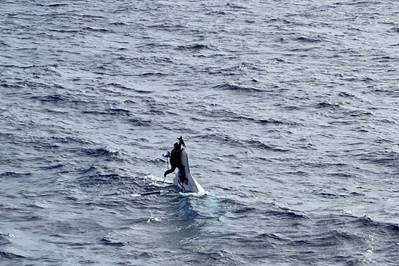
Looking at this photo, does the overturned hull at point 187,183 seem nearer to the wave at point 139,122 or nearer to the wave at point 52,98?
the wave at point 139,122

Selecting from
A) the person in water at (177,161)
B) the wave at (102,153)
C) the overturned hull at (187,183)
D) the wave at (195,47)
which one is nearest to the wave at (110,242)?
the overturned hull at (187,183)

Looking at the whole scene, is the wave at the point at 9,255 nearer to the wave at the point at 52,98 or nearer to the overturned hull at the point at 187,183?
the overturned hull at the point at 187,183

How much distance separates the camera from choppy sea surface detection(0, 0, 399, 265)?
4169 centimetres

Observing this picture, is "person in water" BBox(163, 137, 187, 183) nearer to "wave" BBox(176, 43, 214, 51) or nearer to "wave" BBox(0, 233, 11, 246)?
"wave" BBox(0, 233, 11, 246)

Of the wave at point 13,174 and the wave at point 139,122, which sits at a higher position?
the wave at point 139,122

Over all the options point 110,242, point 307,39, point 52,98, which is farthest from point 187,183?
point 307,39

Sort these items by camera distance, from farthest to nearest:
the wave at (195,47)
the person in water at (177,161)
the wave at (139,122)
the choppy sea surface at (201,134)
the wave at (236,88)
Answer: the wave at (195,47), the wave at (236,88), the wave at (139,122), the person in water at (177,161), the choppy sea surface at (201,134)

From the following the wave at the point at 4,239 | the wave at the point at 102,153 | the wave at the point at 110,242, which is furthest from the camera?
the wave at the point at 102,153

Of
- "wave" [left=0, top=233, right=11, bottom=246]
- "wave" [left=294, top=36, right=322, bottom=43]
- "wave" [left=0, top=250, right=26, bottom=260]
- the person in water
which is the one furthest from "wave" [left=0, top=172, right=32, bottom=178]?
"wave" [left=294, top=36, right=322, bottom=43]

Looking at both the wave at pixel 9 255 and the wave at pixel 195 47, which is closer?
the wave at pixel 9 255

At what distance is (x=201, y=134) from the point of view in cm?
5631

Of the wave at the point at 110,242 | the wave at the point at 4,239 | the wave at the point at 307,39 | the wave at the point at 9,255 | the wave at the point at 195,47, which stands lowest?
the wave at the point at 9,255

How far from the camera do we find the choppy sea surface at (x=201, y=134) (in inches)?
1641

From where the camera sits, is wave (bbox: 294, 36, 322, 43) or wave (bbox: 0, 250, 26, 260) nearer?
wave (bbox: 0, 250, 26, 260)
